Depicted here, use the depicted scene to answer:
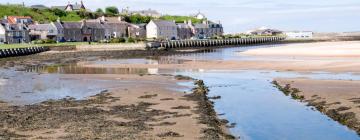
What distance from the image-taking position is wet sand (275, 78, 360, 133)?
60.0 feet

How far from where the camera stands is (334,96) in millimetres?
22984

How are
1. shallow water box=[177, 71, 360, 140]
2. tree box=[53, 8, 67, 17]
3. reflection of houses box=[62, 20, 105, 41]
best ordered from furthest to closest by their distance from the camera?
tree box=[53, 8, 67, 17], reflection of houses box=[62, 20, 105, 41], shallow water box=[177, 71, 360, 140]

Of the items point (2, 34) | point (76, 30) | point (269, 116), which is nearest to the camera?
point (269, 116)

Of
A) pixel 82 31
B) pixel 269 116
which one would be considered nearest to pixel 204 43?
pixel 82 31

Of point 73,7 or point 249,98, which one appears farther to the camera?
point 73,7

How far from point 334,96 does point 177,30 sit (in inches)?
4554

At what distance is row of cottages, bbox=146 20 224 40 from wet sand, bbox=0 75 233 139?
9521 centimetres

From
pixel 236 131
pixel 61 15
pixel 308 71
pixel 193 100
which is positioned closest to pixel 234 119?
pixel 236 131

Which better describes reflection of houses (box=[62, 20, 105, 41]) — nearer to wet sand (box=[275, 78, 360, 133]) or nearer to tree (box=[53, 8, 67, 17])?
tree (box=[53, 8, 67, 17])

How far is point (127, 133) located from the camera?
1550 centimetres

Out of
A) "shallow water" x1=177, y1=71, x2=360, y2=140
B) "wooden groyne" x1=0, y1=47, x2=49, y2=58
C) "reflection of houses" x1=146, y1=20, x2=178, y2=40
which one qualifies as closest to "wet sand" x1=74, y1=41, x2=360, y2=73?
"shallow water" x1=177, y1=71, x2=360, y2=140

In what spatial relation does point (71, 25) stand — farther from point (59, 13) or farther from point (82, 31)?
point (59, 13)

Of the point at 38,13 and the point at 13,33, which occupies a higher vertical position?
the point at 38,13

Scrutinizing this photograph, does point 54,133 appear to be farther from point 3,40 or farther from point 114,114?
point 3,40
